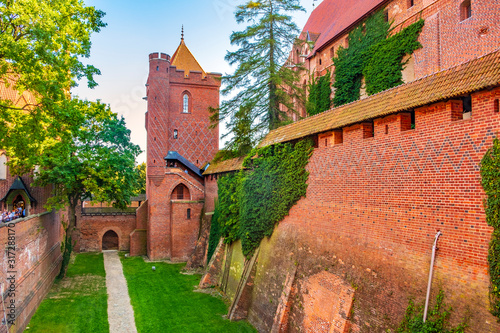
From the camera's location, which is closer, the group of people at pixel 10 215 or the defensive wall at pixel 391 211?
the defensive wall at pixel 391 211

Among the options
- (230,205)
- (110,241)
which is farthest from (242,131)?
(110,241)

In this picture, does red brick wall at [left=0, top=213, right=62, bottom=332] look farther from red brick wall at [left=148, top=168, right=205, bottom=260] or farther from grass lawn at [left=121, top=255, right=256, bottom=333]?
red brick wall at [left=148, top=168, right=205, bottom=260]

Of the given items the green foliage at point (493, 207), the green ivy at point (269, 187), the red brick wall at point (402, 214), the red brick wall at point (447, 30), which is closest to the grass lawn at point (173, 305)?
the green ivy at point (269, 187)

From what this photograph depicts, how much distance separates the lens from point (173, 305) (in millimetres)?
14797

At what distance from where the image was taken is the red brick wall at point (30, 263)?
Answer: 35.6ft

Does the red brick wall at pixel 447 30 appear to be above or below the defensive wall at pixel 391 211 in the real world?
above

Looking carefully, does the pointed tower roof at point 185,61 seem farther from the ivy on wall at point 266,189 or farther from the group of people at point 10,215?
the group of people at point 10,215

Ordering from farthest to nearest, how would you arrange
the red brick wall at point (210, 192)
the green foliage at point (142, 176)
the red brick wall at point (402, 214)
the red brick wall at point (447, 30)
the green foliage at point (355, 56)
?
the green foliage at point (142, 176) < the red brick wall at point (210, 192) < the green foliage at point (355, 56) < the red brick wall at point (447, 30) < the red brick wall at point (402, 214)

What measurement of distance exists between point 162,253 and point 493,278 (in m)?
21.6

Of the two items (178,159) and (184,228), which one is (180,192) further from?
(184,228)

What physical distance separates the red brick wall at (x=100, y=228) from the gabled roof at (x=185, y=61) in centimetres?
1273

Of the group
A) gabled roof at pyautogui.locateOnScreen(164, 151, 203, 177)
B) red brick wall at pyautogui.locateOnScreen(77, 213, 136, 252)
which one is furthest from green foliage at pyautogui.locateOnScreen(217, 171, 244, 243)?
red brick wall at pyautogui.locateOnScreen(77, 213, 136, 252)

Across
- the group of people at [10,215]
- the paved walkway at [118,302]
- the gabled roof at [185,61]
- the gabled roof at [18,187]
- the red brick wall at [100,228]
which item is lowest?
the paved walkway at [118,302]

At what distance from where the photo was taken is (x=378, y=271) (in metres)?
7.44
